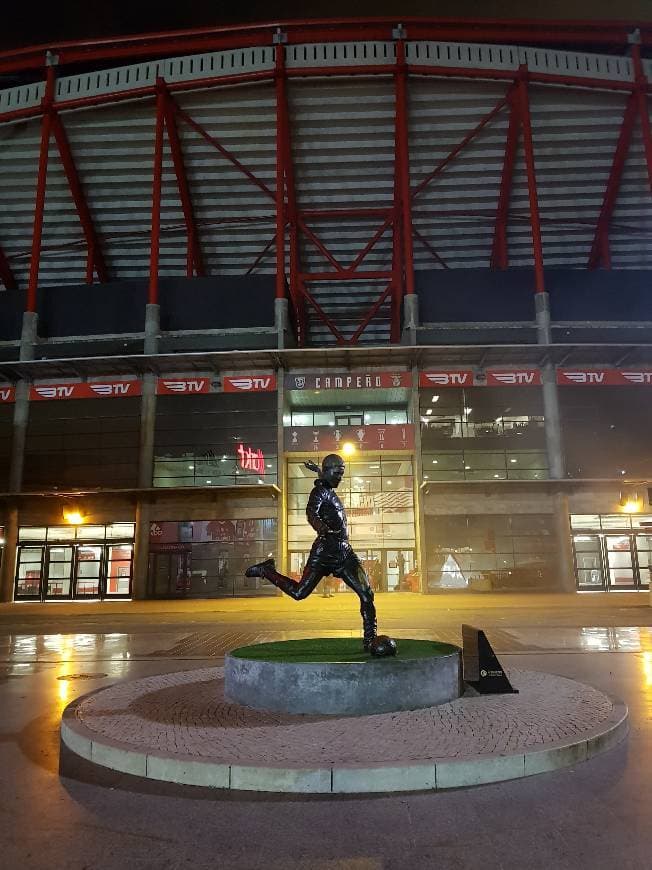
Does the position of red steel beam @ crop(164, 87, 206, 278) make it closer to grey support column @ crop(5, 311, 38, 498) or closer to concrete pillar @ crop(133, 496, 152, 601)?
grey support column @ crop(5, 311, 38, 498)

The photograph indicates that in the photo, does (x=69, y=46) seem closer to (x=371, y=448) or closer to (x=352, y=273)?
(x=352, y=273)

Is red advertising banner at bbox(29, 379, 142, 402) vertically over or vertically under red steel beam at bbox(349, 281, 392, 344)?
under

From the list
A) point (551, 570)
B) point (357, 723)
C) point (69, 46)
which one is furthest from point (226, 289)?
point (357, 723)

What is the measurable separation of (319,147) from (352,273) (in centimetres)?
637

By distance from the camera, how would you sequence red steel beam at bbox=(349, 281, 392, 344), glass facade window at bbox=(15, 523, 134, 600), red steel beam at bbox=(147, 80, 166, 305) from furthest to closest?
red steel beam at bbox=(349, 281, 392, 344) → red steel beam at bbox=(147, 80, 166, 305) → glass facade window at bbox=(15, 523, 134, 600)

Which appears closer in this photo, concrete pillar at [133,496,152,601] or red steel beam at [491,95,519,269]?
concrete pillar at [133,496,152,601]

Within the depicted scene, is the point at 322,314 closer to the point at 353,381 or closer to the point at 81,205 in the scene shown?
the point at 353,381

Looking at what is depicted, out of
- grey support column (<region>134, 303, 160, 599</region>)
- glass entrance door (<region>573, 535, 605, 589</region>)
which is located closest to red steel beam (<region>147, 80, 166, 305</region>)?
grey support column (<region>134, 303, 160, 599</region>)

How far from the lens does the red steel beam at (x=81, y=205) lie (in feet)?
99.0

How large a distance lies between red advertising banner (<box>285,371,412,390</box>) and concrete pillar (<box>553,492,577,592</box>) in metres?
8.52

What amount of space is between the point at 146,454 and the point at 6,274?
628 inches

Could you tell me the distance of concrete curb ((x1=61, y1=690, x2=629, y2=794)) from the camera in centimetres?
418

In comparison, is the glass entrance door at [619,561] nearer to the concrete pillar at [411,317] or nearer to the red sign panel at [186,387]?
the concrete pillar at [411,317]

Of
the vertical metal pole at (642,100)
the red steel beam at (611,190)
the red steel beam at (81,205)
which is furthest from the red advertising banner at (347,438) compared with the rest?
the vertical metal pole at (642,100)
